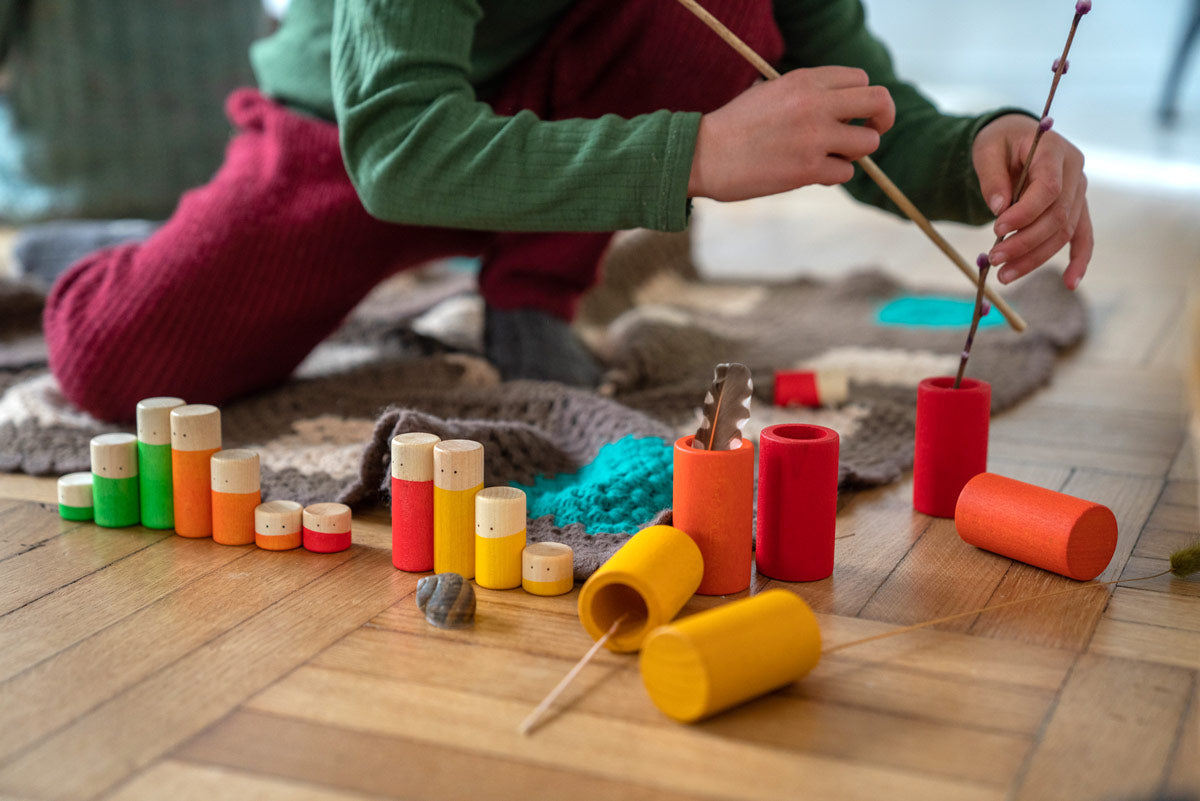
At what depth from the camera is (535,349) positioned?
4.47 ft

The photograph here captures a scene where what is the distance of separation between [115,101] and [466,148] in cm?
143

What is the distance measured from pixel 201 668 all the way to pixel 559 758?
240mm

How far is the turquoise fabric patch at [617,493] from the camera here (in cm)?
92

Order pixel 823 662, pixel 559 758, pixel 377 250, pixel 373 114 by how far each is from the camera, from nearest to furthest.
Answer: pixel 559 758
pixel 823 662
pixel 373 114
pixel 377 250

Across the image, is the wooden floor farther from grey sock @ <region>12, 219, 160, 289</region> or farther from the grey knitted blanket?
grey sock @ <region>12, 219, 160, 289</region>

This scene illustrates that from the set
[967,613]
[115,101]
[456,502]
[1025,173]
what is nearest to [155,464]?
[456,502]

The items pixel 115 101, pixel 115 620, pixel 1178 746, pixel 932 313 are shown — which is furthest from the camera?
pixel 115 101

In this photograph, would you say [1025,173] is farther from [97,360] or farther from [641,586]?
[97,360]

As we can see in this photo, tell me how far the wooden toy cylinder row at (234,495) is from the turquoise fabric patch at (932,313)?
1.04m

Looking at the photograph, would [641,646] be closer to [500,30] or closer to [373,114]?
[373,114]

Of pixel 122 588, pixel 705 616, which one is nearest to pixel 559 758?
pixel 705 616

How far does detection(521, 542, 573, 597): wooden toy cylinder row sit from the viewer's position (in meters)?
0.83

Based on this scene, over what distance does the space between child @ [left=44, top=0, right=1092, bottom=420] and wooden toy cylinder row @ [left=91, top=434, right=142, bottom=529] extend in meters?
0.27

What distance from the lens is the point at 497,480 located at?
985mm
